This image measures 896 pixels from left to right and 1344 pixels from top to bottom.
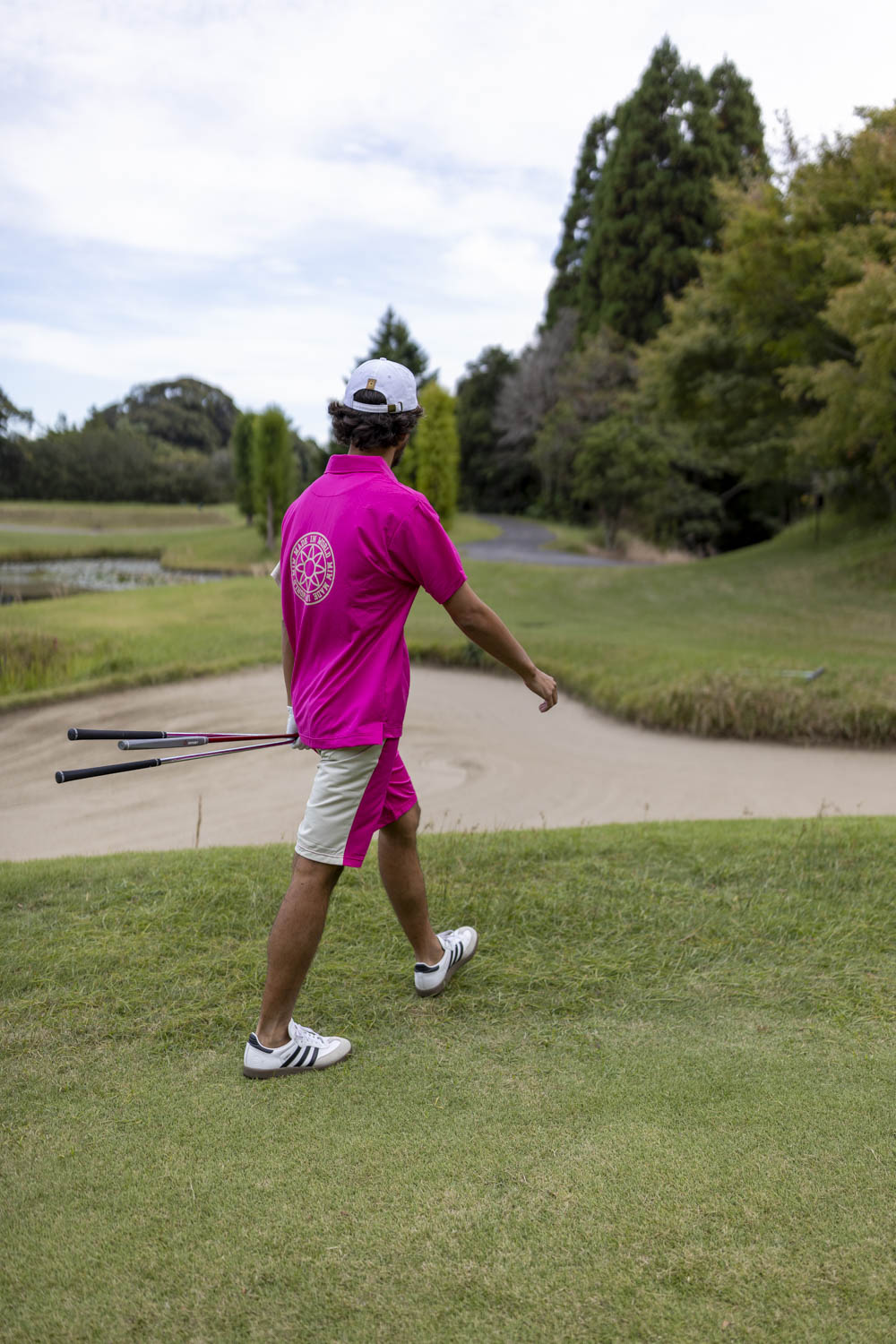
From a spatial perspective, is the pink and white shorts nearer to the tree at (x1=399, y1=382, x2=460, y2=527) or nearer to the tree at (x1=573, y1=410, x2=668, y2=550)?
the tree at (x1=399, y1=382, x2=460, y2=527)

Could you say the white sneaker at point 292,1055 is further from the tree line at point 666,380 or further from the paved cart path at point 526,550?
the paved cart path at point 526,550

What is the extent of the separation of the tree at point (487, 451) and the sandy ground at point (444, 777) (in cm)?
3288

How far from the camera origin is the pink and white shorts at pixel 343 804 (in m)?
2.47

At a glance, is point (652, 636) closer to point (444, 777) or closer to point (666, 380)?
point (444, 777)

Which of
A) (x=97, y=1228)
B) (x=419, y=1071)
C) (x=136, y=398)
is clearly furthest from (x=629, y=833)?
(x=136, y=398)

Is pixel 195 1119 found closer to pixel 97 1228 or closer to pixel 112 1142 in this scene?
pixel 112 1142

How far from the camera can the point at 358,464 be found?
2475 millimetres

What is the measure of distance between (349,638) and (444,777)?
451cm

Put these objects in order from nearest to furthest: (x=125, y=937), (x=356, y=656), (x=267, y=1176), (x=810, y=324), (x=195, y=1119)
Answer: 1. (x=267, y=1176)
2. (x=195, y=1119)
3. (x=356, y=656)
4. (x=125, y=937)
5. (x=810, y=324)

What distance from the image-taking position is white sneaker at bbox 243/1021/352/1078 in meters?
2.45

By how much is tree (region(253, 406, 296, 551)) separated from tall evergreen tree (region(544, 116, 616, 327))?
47.3ft

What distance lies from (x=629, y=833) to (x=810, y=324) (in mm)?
11622

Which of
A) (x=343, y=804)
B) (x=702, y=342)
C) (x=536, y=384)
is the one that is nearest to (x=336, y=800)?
(x=343, y=804)

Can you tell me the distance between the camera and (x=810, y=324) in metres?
13.8
